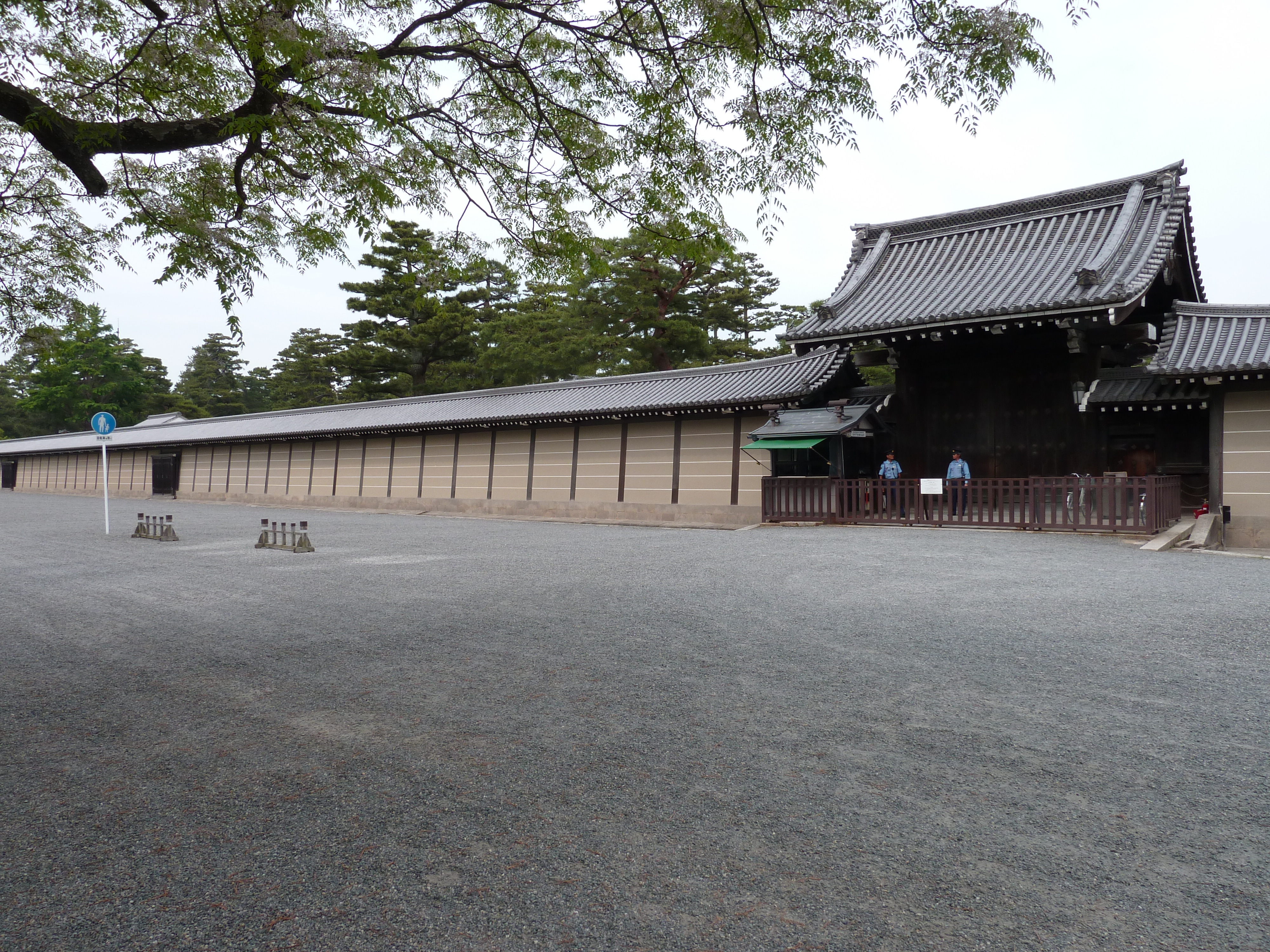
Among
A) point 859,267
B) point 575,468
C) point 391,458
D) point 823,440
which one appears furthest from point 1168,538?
point 391,458

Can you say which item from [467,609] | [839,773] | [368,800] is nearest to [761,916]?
[839,773]

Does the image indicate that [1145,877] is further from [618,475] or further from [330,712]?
[618,475]

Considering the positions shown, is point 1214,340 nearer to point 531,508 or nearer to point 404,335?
point 531,508

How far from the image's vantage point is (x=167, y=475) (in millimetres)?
34500

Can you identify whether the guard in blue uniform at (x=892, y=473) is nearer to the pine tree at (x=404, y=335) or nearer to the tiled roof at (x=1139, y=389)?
the tiled roof at (x=1139, y=389)

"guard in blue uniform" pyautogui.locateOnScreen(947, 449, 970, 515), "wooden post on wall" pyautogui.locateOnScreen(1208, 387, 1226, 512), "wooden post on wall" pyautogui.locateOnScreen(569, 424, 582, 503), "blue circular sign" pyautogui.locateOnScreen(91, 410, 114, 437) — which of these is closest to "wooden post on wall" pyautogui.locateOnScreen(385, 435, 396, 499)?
"wooden post on wall" pyautogui.locateOnScreen(569, 424, 582, 503)

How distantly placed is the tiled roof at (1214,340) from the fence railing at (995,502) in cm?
189

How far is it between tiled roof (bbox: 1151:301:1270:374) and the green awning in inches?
232

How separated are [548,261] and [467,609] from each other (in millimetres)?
3116

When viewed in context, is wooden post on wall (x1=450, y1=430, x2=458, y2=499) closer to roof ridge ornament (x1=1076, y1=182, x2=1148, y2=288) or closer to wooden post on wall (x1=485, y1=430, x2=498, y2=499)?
wooden post on wall (x1=485, y1=430, x2=498, y2=499)

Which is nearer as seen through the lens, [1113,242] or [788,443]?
[1113,242]

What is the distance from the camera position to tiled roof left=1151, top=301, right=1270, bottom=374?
1169 cm

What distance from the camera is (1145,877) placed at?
89.0 inches

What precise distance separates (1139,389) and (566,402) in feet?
45.0
